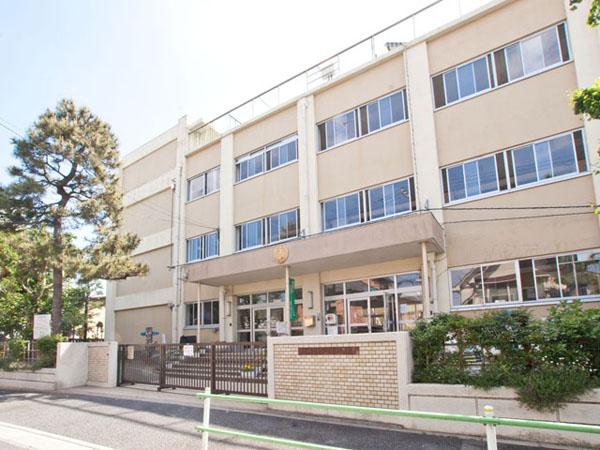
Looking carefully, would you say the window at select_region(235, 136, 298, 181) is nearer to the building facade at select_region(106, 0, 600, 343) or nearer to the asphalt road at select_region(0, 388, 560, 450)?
the building facade at select_region(106, 0, 600, 343)

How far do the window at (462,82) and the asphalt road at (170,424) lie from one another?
11426 millimetres

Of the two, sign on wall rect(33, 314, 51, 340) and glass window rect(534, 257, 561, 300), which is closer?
glass window rect(534, 257, 561, 300)

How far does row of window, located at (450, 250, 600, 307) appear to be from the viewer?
1210 cm

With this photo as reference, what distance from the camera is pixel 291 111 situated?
20125mm

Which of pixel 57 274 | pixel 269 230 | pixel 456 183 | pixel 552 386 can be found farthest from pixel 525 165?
pixel 57 274

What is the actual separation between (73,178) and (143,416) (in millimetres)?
12635

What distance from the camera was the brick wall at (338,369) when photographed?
325 inches

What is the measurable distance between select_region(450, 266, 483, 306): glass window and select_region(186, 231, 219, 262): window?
39.5 ft

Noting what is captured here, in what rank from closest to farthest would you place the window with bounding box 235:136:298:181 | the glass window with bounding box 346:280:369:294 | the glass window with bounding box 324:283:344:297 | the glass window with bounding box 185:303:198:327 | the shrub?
the shrub < the glass window with bounding box 346:280:369:294 < the glass window with bounding box 324:283:344:297 < the window with bounding box 235:136:298:181 < the glass window with bounding box 185:303:198:327

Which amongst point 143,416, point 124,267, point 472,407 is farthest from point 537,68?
point 124,267

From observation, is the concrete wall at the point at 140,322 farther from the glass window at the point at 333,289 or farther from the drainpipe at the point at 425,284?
the drainpipe at the point at 425,284

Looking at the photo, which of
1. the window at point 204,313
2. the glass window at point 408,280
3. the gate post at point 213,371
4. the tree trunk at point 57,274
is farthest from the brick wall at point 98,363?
the glass window at point 408,280

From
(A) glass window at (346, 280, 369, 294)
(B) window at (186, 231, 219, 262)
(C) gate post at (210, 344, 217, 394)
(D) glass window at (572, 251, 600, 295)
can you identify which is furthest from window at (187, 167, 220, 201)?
(D) glass window at (572, 251, 600, 295)

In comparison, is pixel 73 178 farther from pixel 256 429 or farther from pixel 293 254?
pixel 256 429
